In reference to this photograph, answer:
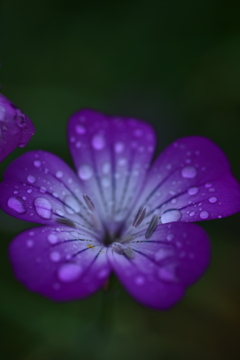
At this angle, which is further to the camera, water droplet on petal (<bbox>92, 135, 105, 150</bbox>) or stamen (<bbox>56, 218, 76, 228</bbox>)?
water droplet on petal (<bbox>92, 135, 105, 150</bbox>)

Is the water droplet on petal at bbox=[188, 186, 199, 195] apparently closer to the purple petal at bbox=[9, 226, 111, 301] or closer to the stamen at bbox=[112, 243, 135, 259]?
the stamen at bbox=[112, 243, 135, 259]

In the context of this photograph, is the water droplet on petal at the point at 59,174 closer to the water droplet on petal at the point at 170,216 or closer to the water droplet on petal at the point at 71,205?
the water droplet on petal at the point at 71,205

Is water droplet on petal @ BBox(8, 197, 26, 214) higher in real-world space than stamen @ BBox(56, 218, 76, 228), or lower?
lower

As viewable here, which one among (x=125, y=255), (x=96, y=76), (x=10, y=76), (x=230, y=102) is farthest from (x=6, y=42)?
(x=125, y=255)

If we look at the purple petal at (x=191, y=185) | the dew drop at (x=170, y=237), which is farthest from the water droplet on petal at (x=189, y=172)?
the dew drop at (x=170, y=237)

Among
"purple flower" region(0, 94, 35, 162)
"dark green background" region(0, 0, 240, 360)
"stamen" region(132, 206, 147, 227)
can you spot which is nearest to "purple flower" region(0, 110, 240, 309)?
"stamen" region(132, 206, 147, 227)

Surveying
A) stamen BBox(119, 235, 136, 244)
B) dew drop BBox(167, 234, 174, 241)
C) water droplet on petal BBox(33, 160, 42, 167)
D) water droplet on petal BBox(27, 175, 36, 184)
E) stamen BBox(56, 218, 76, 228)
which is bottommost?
stamen BBox(56, 218, 76, 228)
